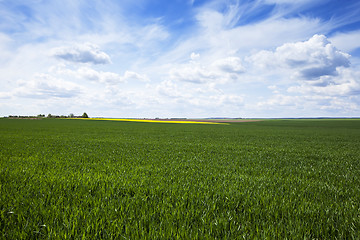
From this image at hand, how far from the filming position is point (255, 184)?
540cm

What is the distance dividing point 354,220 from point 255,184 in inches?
87.4

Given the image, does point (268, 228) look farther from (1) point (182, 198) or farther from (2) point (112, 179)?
(2) point (112, 179)

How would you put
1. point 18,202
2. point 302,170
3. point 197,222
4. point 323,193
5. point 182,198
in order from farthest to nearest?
point 302,170, point 323,193, point 182,198, point 18,202, point 197,222

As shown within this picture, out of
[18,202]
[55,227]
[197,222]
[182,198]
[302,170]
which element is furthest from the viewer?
[302,170]

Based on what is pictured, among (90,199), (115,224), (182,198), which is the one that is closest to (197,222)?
(182,198)

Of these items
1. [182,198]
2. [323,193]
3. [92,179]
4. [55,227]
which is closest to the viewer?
[55,227]

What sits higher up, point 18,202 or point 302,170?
point 18,202

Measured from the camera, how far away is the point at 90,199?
393 centimetres

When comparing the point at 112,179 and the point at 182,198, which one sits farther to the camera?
the point at 112,179

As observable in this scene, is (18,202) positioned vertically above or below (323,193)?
above

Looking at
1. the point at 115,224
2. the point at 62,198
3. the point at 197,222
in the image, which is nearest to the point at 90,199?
the point at 62,198

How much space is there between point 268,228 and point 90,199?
3513 millimetres

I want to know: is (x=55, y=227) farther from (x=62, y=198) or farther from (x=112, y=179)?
(x=112, y=179)

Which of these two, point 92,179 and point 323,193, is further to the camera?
point 92,179
